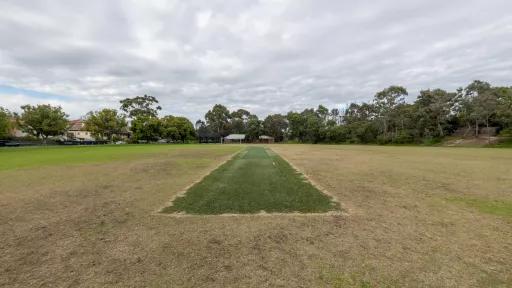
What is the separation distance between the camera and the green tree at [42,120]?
1863 inches

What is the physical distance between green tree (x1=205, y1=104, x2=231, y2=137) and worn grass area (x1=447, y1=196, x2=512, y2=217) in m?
94.4

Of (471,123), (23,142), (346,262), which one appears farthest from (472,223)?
(23,142)

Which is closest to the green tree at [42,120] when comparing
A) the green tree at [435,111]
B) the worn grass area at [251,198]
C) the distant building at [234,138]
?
the distant building at [234,138]

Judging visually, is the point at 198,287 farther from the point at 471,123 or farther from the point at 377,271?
the point at 471,123

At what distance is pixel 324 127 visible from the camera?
245ft

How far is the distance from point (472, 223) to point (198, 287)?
16.6ft

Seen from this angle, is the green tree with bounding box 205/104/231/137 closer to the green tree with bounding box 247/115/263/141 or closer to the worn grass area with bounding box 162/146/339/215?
the green tree with bounding box 247/115/263/141

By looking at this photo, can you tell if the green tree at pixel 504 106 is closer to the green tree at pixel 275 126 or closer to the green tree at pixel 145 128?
the green tree at pixel 275 126

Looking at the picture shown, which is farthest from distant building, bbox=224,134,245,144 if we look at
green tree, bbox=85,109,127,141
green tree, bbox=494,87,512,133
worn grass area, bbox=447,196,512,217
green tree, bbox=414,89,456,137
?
worn grass area, bbox=447,196,512,217

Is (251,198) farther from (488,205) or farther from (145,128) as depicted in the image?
(145,128)

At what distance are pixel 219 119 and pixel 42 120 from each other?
58021 millimetres

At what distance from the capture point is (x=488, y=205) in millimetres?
6348

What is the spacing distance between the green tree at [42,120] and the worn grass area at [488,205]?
5841 centimetres

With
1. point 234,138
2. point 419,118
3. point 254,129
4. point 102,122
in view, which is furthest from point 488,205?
point 234,138
